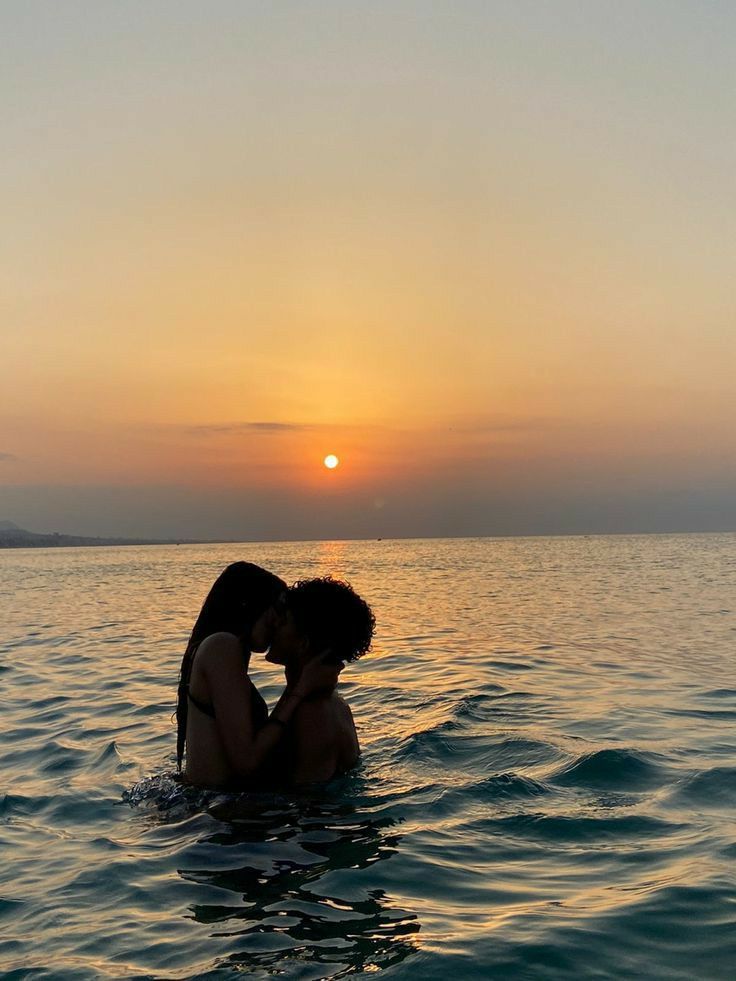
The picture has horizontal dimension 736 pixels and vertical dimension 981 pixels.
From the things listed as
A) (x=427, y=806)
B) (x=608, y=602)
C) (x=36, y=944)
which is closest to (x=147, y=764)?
(x=427, y=806)

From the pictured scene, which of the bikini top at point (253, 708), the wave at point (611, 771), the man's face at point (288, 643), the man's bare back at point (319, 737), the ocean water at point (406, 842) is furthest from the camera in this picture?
the wave at point (611, 771)

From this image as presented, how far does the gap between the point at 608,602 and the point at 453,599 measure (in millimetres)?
6081

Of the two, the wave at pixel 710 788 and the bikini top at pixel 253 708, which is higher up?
the bikini top at pixel 253 708

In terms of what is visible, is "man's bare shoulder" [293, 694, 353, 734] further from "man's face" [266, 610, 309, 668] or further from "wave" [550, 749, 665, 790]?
"wave" [550, 749, 665, 790]

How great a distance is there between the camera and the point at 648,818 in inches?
256

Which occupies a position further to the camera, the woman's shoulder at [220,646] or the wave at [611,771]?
the wave at [611,771]

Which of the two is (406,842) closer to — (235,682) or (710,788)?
(235,682)

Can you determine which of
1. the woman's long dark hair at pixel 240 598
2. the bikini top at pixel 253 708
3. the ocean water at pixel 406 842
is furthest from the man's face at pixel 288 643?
the ocean water at pixel 406 842

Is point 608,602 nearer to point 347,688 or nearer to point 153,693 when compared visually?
point 347,688

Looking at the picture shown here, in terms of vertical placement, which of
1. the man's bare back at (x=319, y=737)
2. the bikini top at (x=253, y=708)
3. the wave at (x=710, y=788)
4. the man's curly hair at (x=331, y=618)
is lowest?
the wave at (x=710, y=788)

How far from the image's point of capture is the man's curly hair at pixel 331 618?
251 inches

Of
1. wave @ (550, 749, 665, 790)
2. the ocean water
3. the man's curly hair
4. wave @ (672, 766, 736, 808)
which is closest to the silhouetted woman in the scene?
the man's curly hair

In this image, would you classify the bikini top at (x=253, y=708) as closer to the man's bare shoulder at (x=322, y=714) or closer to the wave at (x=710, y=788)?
the man's bare shoulder at (x=322, y=714)

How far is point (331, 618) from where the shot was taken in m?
6.38
